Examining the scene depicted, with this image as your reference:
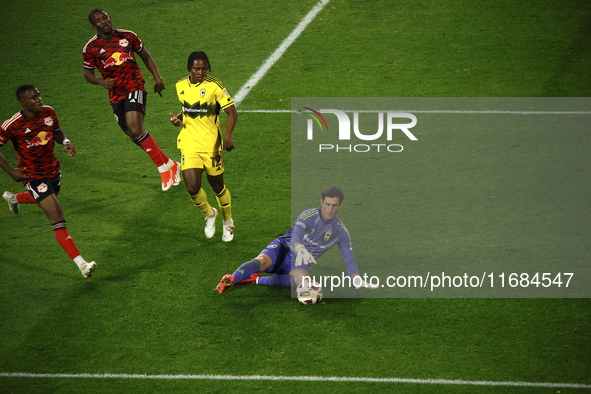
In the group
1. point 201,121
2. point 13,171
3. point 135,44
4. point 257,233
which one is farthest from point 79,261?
point 135,44

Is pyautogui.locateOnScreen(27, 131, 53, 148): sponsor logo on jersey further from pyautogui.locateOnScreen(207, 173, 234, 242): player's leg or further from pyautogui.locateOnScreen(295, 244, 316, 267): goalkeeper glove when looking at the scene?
pyautogui.locateOnScreen(295, 244, 316, 267): goalkeeper glove

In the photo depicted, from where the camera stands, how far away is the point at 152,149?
30.5 ft

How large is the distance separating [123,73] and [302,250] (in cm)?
381

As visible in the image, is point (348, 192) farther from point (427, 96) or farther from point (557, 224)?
point (427, 96)

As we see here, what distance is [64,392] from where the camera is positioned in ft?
19.7

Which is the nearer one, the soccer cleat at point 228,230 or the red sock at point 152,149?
the soccer cleat at point 228,230

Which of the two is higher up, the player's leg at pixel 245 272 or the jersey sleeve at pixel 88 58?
the jersey sleeve at pixel 88 58

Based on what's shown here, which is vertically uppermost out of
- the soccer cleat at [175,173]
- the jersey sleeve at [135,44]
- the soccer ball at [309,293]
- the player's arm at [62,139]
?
the jersey sleeve at [135,44]

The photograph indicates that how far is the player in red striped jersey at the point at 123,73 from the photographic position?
9.11m

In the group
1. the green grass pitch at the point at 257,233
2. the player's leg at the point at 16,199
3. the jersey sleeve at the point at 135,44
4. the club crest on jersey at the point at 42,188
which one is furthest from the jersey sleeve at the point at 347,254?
the jersey sleeve at the point at 135,44

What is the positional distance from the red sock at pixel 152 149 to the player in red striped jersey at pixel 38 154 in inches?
68.1

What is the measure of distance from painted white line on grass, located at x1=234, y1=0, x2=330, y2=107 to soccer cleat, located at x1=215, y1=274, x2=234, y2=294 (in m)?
A: 5.53

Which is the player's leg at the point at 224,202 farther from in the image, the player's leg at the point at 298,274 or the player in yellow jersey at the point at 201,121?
the player's leg at the point at 298,274

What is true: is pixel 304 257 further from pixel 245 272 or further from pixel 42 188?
pixel 42 188
